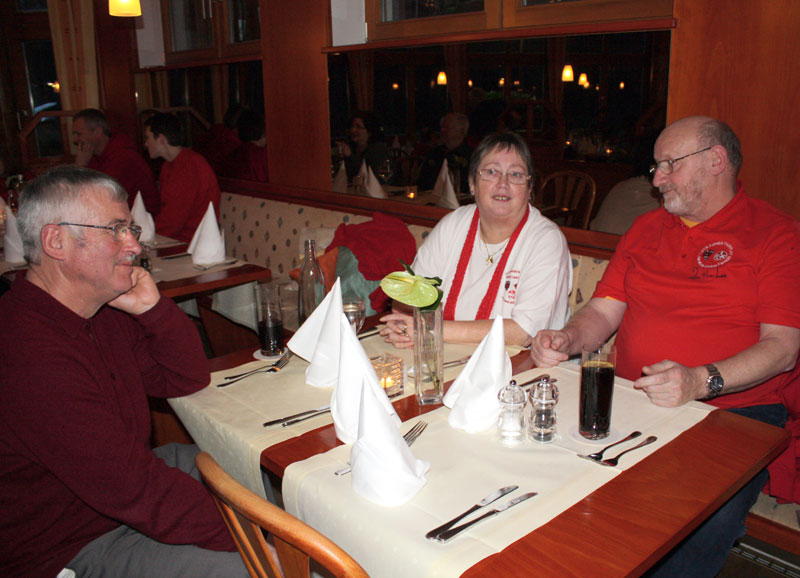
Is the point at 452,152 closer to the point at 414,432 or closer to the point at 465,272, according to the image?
the point at 465,272

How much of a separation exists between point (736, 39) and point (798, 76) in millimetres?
259

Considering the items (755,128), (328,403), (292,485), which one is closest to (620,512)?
(292,485)

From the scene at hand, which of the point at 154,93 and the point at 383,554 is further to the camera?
the point at 154,93

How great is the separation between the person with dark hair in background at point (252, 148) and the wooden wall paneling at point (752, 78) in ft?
10.6

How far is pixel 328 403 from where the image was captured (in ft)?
5.06

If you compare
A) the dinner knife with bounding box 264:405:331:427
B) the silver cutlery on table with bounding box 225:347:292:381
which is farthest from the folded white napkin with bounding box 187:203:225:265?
the dinner knife with bounding box 264:405:331:427

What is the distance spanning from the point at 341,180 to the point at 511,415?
Result: 3.16 metres

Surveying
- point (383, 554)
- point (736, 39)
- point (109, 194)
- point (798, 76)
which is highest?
point (736, 39)

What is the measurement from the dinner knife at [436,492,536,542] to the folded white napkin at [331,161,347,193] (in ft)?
10.9

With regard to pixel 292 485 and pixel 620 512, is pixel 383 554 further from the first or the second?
pixel 620 512

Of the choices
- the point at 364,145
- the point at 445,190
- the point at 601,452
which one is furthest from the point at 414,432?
the point at 364,145

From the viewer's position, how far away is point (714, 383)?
5.41ft

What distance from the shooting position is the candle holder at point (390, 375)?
5.21 feet

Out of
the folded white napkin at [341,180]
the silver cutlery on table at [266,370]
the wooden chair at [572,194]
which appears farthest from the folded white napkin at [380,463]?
the folded white napkin at [341,180]
